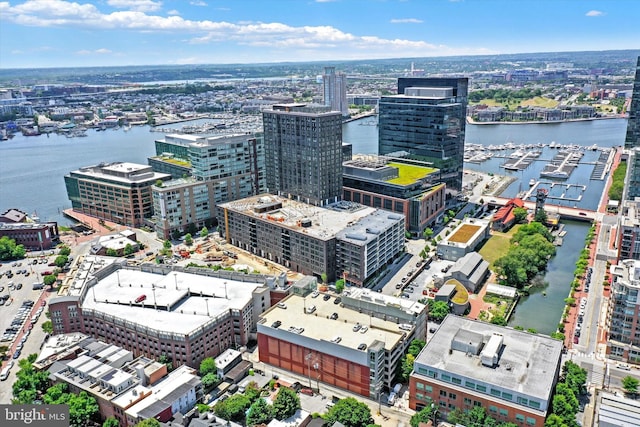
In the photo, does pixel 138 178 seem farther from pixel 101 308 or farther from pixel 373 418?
pixel 373 418

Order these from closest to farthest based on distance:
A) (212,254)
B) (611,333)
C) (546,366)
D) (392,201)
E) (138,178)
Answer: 1. (546,366)
2. (611,333)
3. (212,254)
4. (392,201)
5. (138,178)

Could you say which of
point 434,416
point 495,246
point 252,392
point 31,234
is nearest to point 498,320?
point 434,416

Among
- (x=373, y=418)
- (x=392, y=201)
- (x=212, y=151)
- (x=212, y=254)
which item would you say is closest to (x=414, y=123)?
(x=392, y=201)

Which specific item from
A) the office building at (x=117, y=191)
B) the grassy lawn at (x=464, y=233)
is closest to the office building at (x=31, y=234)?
the office building at (x=117, y=191)

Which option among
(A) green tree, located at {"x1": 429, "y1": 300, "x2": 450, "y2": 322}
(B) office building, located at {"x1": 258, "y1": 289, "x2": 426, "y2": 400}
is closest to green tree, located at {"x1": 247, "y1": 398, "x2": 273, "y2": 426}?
(B) office building, located at {"x1": 258, "y1": 289, "x2": 426, "y2": 400}

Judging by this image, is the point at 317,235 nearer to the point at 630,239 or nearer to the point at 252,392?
the point at 252,392

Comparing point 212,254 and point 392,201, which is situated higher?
point 392,201

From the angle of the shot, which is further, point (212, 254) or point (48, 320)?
point (212, 254)
